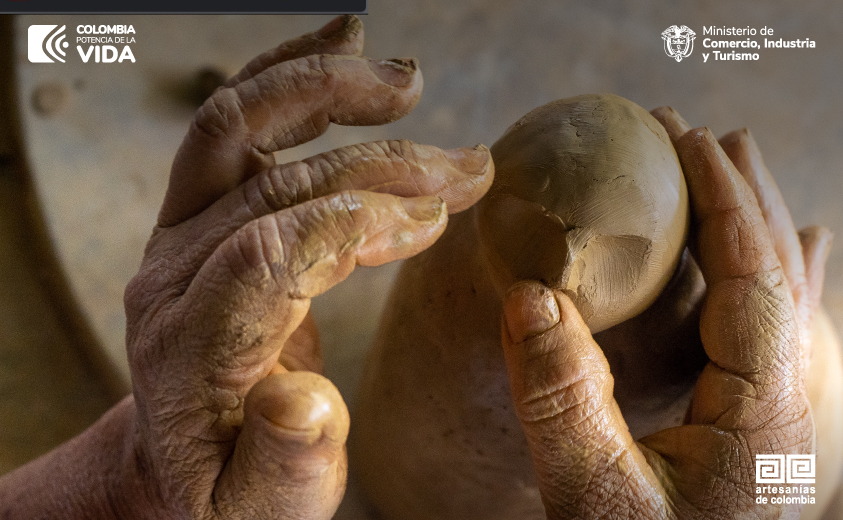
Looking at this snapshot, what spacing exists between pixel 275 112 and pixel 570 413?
33 cm

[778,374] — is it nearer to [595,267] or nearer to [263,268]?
[595,267]

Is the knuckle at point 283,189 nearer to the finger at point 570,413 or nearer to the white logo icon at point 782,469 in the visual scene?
the finger at point 570,413

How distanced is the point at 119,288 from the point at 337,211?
68 centimetres

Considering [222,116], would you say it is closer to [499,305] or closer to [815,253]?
[499,305]

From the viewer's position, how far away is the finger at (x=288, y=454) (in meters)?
0.38

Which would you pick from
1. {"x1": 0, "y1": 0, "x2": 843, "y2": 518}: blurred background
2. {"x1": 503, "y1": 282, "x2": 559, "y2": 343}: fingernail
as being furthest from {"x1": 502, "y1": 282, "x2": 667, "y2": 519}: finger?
{"x1": 0, "y1": 0, "x2": 843, "y2": 518}: blurred background

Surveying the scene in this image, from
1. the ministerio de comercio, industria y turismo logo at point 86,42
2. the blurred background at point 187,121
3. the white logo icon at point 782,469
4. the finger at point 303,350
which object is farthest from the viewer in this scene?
the blurred background at point 187,121

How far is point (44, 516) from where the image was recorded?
2.07ft

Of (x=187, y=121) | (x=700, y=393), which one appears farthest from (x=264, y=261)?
(x=187, y=121)

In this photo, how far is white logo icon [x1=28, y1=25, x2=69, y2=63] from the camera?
74 centimetres

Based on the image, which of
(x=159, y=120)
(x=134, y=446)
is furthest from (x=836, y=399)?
(x=159, y=120)

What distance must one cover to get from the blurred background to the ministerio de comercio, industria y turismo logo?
0.24ft

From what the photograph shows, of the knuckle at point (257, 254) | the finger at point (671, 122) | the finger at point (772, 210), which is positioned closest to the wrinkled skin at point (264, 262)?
the knuckle at point (257, 254)

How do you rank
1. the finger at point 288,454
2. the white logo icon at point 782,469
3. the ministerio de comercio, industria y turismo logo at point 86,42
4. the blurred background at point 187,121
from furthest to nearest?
the blurred background at point 187,121, the ministerio de comercio, industria y turismo logo at point 86,42, the white logo icon at point 782,469, the finger at point 288,454
